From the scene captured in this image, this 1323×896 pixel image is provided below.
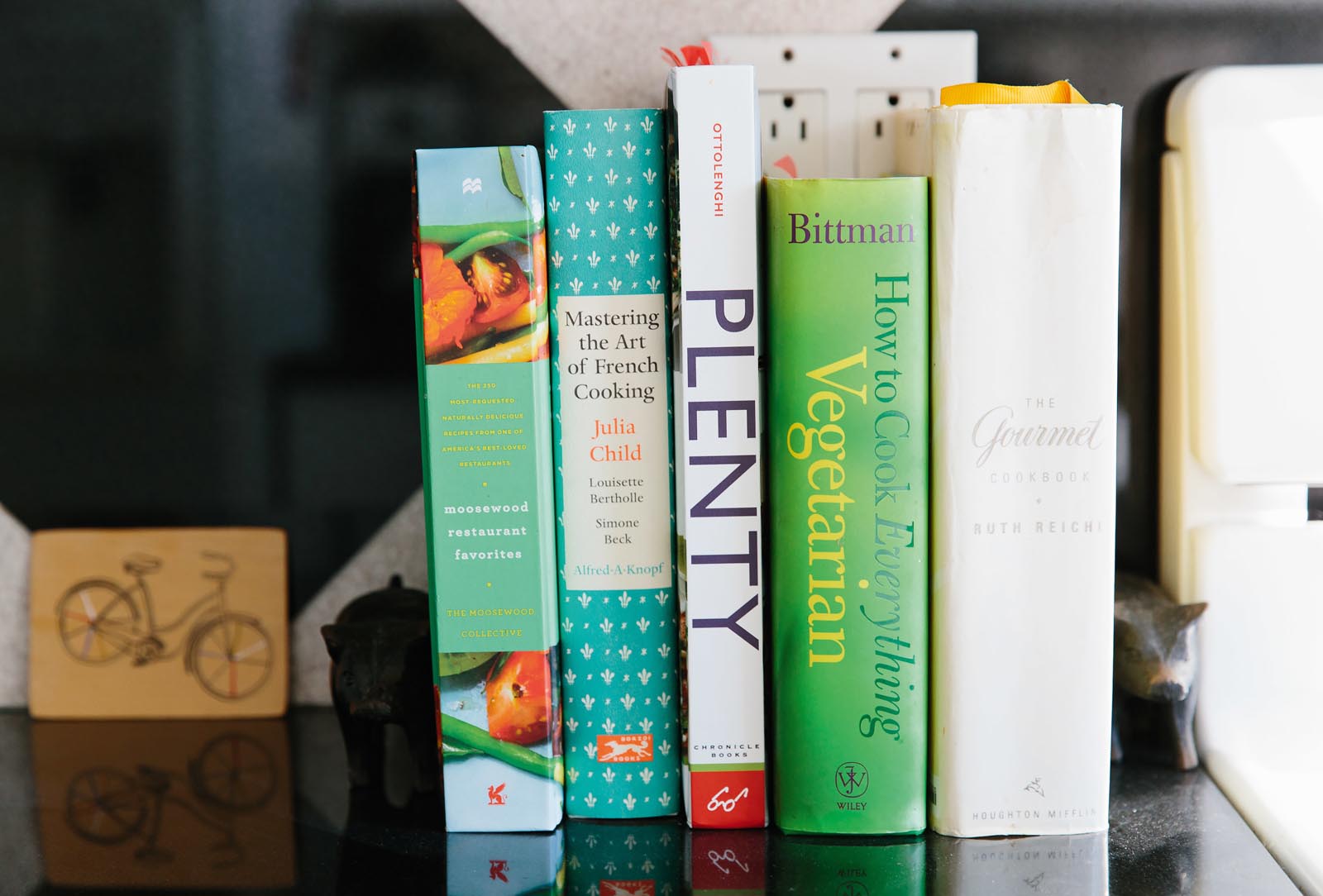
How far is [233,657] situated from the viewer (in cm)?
83

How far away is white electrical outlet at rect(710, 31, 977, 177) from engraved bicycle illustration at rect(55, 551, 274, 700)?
54cm

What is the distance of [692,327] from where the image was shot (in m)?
0.58

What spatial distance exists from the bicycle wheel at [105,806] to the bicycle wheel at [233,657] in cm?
10

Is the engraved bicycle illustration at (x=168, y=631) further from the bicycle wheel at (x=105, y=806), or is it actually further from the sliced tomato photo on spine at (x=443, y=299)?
the sliced tomato photo on spine at (x=443, y=299)

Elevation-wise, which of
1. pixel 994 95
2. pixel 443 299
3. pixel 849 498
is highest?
pixel 994 95

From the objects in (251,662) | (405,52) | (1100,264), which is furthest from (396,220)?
(1100,264)

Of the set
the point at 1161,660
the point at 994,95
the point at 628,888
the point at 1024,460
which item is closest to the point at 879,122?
the point at 994,95

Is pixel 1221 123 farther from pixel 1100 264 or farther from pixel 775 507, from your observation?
pixel 775 507

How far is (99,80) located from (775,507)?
0.63 m

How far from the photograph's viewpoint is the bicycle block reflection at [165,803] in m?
0.62

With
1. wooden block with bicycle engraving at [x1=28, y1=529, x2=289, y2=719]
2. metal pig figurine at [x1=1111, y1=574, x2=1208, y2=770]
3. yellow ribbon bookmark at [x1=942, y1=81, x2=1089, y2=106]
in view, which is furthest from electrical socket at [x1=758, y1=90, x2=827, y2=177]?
wooden block with bicycle engraving at [x1=28, y1=529, x2=289, y2=719]

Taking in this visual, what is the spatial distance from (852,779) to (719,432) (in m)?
0.21

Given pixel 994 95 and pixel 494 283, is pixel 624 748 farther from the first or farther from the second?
pixel 994 95

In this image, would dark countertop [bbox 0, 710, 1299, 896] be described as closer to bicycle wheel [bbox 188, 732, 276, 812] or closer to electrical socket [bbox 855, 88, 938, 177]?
bicycle wheel [bbox 188, 732, 276, 812]
